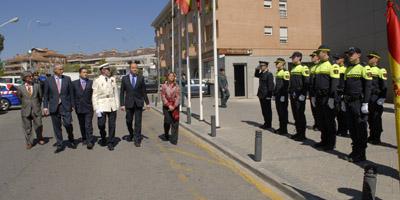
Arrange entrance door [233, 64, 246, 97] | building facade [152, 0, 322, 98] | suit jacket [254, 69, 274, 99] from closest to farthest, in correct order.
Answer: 1. suit jacket [254, 69, 274, 99]
2. entrance door [233, 64, 246, 97]
3. building facade [152, 0, 322, 98]

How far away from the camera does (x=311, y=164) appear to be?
25.1ft

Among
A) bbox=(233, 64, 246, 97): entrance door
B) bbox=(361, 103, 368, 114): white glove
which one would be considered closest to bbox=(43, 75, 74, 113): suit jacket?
bbox=(361, 103, 368, 114): white glove

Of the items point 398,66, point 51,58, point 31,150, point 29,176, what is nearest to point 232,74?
point 31,150

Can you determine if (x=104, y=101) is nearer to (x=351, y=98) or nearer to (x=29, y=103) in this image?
(x=29, y=103)

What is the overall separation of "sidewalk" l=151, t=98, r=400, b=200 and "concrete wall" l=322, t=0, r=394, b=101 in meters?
9.67

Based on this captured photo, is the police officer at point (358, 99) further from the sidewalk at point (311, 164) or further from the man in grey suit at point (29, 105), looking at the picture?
the man in grey suit at point (29, 105)

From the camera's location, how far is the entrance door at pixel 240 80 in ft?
104

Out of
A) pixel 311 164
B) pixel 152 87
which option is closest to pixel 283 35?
pixel 152 87

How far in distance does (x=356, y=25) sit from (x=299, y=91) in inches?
558

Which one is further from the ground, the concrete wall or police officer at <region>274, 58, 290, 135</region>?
the concrete wall

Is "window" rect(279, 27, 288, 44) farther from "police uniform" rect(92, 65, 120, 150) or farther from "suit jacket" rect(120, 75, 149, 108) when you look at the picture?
"police uniform" rect(92, 65, 120, 150)

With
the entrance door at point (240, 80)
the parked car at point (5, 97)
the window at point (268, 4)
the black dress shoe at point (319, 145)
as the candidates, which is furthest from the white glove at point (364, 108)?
the window at point (268, 4)

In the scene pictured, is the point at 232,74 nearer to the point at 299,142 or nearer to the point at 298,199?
the point at 299,142

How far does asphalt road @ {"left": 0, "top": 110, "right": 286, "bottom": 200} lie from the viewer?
6.37 metres
